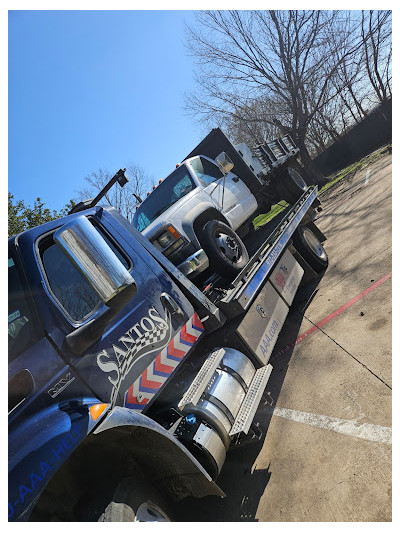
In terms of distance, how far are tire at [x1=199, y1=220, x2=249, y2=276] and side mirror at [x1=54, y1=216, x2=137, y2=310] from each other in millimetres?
2656

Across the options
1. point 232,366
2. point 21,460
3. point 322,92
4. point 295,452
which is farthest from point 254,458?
point 322,92

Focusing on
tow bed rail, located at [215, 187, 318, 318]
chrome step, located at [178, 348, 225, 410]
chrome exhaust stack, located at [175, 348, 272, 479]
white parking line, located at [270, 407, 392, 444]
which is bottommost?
white parking line, located at [270, 407, 392, 444]

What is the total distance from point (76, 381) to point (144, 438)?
53 cm

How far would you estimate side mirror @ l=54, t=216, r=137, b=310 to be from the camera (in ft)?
6.18

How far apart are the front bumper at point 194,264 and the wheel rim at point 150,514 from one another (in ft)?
7.34

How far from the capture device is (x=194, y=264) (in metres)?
4.06

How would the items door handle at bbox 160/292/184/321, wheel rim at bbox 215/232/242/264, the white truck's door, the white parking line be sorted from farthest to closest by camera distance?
1. the white truck's door
2. wheel rim at bbox 215/232/242/264
3. door handle at bbox 160/292/184/321
4. the white parking line

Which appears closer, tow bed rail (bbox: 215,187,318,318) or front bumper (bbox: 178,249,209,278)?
tow bed rail (bbox: 215,187,318,318)

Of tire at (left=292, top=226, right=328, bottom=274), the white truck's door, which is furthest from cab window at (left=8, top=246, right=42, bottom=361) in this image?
tire at (left=292, top=226, right=328, bottom=274)

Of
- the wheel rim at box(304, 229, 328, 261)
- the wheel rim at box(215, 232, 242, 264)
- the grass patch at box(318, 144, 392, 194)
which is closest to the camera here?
the wheel rim at box(215, 232, 242, 264)

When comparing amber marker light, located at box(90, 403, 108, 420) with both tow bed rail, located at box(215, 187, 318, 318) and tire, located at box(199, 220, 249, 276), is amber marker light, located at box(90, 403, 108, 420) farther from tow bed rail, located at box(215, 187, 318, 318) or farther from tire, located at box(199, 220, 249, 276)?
tire, located at box(199, 220, 249, 276)

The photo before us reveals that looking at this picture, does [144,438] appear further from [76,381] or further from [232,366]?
[232,366]

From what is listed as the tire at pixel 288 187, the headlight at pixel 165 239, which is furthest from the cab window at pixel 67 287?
the tire at pixel 288 187

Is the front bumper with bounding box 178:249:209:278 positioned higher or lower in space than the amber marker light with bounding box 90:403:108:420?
higher
